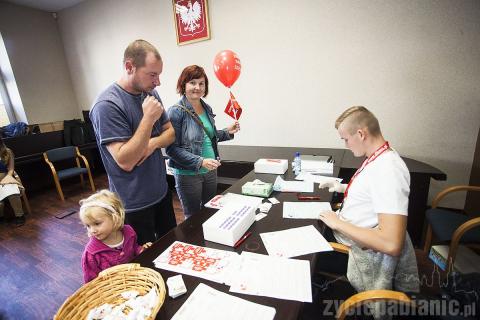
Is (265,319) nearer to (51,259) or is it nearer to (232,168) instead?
(232,168)

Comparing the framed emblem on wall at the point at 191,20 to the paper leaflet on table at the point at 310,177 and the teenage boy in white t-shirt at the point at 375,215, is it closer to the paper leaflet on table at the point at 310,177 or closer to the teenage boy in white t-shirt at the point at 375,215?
the paper leaflet on table at the point at 310,177

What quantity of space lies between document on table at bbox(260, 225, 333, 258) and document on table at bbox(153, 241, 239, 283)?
171mm

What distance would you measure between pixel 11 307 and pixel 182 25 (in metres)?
3.40

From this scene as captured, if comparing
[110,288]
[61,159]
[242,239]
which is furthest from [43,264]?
[242,239]

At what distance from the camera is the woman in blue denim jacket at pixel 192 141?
165 centimetres

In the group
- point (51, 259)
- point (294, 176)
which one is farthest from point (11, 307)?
point (294, 176)

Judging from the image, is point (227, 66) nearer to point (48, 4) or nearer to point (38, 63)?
point (48, 4)

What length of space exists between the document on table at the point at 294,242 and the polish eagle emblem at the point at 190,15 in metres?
3.00

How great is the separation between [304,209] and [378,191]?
47 cm

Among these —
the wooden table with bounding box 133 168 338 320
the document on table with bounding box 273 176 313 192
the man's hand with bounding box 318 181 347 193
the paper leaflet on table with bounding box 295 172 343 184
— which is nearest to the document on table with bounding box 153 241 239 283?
the wooden table with bounding box 133 168 338 320

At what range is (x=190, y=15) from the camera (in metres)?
3.17

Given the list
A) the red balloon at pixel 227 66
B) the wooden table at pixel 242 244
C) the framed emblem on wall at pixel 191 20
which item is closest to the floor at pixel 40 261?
the wooden table at pixel 242 244

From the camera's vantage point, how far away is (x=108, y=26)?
3975 millimetres

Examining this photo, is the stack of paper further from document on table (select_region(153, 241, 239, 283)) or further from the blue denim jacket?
document on table (select_region(153, 241, 239, 283))
